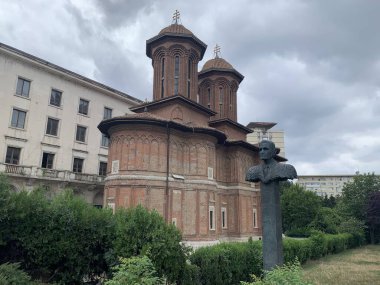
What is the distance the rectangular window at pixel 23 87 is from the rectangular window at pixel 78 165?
7494 mm

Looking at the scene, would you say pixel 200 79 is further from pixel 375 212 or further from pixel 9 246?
pixel 9 246

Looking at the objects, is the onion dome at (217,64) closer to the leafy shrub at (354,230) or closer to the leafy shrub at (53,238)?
the leafy shrub at (354,230)

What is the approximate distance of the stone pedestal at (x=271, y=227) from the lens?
Result: 692 cm

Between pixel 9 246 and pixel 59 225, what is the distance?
5.07 ft

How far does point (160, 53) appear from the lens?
26.4m

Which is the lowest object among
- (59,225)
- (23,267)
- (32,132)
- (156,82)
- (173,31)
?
(23,267)

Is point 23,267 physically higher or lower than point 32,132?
lower

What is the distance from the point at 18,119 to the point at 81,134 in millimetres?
6150

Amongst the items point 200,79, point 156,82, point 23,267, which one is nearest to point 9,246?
point 23,267

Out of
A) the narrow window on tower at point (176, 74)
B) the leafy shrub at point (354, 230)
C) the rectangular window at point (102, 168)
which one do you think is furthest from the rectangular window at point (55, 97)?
the leafy shrub at point (354, 230)

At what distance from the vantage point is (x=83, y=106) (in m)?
31.2

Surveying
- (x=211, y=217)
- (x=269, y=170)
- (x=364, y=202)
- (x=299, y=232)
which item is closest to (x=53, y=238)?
(x=269, y=170)

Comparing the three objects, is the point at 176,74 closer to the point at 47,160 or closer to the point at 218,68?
the point at 218,68

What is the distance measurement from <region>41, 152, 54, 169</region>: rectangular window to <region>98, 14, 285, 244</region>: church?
8.43 m
